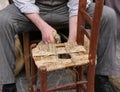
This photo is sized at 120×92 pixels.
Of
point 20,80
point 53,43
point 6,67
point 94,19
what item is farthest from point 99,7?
point 20,80

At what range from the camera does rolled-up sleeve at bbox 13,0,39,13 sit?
205 cm

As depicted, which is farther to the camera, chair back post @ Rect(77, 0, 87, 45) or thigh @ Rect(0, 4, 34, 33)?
thigh @ Rect(0, 4, 34, 33)

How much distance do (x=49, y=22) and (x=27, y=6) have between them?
0.72 ft

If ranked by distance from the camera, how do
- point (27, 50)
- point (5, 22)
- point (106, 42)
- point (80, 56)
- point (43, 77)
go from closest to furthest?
point (43, 77) → point (80, 56) → point (5, 22) → point (106, 42) → point (27, 50)

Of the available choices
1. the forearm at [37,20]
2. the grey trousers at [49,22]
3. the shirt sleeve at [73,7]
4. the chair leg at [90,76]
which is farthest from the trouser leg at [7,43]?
the chair leg at [90,76]

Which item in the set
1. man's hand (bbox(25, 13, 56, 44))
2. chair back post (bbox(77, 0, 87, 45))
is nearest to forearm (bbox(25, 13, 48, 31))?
man's hand (bbox(25, 13, 56, 44))

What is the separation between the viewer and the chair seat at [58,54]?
1.72m

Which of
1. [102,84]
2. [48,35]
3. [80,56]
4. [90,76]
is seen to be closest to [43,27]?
[48,35]

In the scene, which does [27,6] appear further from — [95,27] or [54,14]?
[95,27]

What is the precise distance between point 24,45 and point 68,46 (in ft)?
1.77

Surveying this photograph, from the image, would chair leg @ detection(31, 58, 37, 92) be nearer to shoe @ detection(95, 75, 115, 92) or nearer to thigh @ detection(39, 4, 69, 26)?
thigh @ detection(39, 4, 69, 26)

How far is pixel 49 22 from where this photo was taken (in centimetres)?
218

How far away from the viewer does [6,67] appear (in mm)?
2059

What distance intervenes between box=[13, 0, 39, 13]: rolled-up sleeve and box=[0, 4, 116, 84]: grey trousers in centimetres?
6
